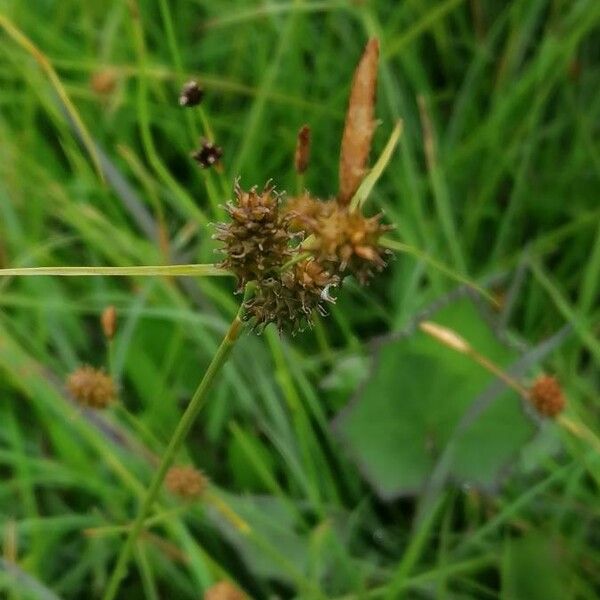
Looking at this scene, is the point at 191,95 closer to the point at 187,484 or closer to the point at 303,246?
the point at 303,246

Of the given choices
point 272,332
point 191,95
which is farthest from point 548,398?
point 191,95

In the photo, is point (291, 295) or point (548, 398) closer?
point (291, 295)

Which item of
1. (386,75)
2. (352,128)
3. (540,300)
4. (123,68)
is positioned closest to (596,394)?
(540,300)

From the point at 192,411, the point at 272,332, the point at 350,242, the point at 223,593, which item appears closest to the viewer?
the point at 350,242

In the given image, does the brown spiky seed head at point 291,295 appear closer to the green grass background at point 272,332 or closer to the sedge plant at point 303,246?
the sedge plant at point 303,246

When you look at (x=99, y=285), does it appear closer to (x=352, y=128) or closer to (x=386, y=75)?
(x=386, y=75)

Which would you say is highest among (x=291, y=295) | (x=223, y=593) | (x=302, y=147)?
(x=302, y=147)

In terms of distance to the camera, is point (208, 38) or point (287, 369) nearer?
point (287, 369)

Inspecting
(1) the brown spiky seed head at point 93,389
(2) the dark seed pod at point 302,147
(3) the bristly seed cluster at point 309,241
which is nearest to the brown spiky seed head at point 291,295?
(3) the bristly seed cluster at point 309,241
